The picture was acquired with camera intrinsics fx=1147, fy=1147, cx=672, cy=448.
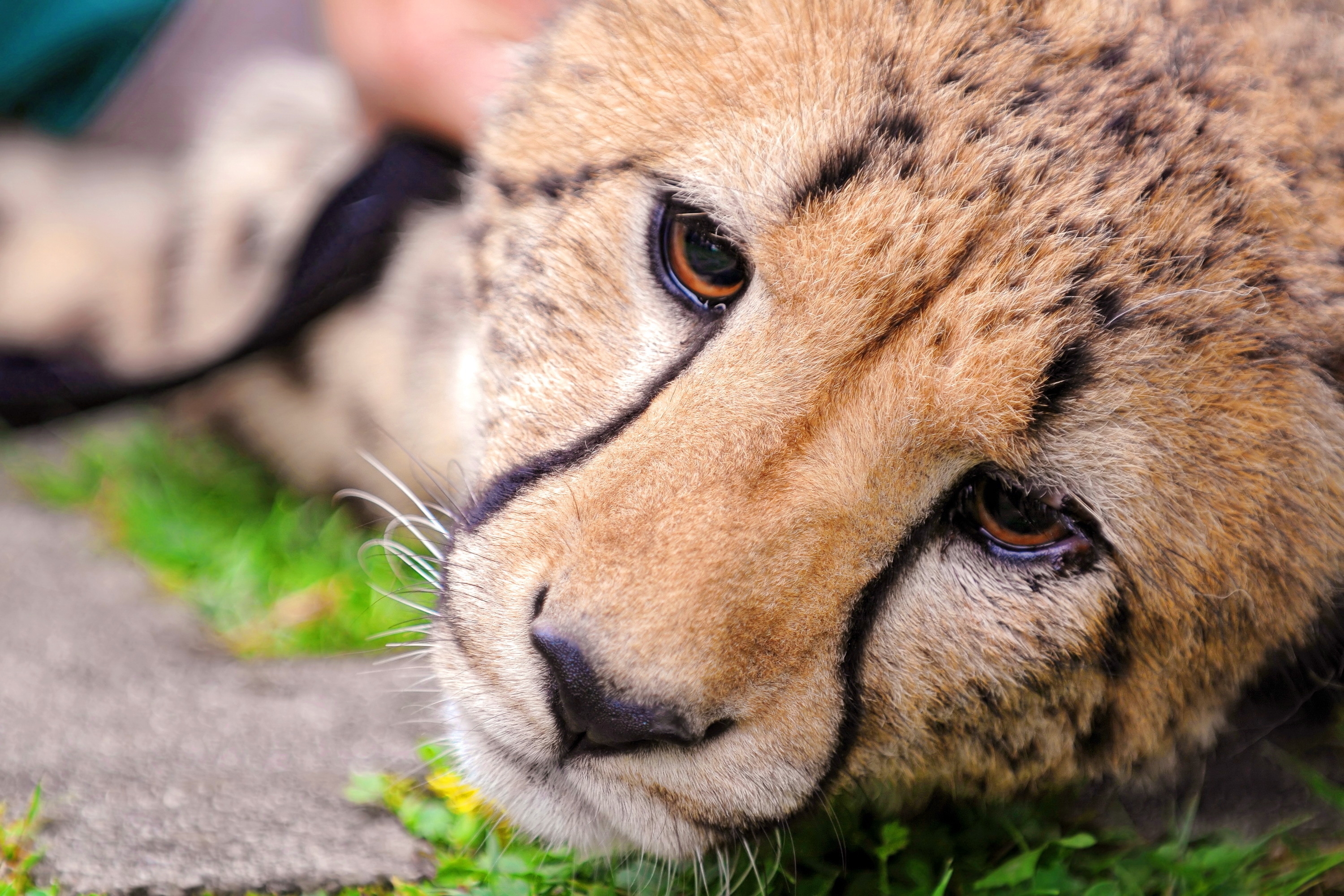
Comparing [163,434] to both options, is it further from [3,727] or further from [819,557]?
[819,557]

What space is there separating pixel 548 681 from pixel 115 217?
2.83 m

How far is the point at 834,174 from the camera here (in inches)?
63.0

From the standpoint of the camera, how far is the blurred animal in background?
1.52 m

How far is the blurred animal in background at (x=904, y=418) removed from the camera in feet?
4.98

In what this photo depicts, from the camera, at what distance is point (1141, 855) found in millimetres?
1880

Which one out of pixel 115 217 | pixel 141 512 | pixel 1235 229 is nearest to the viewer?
pixel 1235 229

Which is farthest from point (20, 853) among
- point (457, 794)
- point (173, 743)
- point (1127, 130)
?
point (1127, 130)

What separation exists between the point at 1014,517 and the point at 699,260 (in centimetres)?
60

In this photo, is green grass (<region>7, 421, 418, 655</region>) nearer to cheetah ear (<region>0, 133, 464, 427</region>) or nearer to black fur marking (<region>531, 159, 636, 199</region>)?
cheetah ear (<region>0, 133, 464, 427</region>)

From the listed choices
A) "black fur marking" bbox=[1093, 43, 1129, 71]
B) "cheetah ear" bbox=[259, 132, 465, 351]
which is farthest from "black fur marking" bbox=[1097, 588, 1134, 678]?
"cheetah ear" bbox=[259, 132, 465, 351]

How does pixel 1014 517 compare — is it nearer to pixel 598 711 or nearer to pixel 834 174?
pixel 834 174

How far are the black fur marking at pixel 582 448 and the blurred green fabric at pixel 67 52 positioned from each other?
2.84m

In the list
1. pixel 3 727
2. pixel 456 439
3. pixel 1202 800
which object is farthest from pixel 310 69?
pixel 1202 800

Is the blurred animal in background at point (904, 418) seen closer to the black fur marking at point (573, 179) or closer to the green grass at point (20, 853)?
the black fur marking at point (573, 179)
